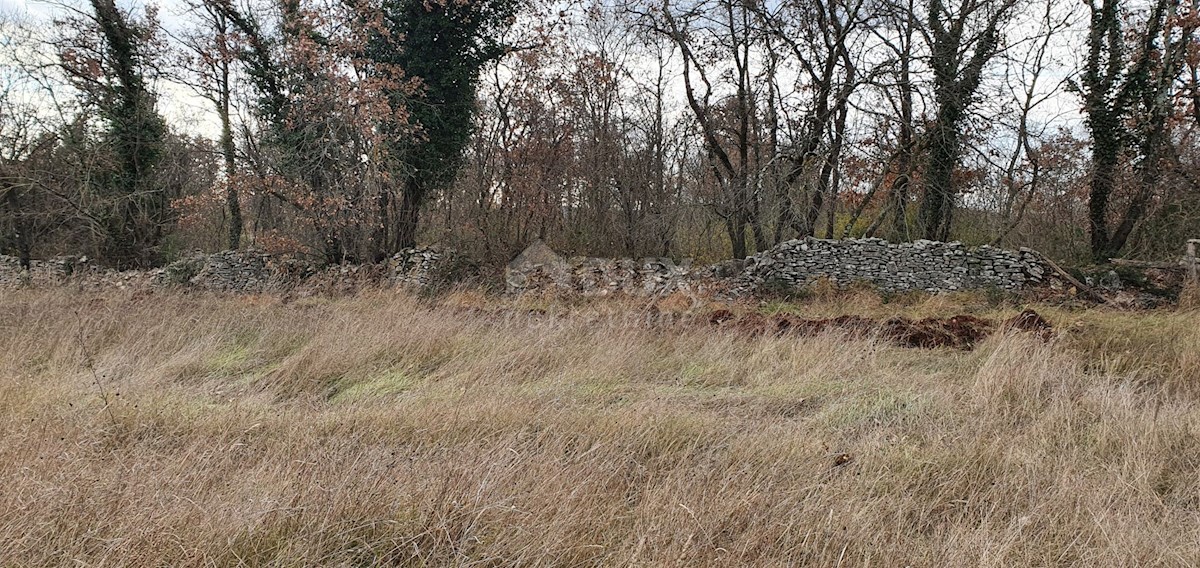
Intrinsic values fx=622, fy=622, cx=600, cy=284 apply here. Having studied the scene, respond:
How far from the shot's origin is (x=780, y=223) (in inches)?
592

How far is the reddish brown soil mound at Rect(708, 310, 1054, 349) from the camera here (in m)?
6.57

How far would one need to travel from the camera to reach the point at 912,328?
A: 6.91 metres

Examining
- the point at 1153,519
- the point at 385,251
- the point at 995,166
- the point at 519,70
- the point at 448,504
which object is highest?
the point at 519,70

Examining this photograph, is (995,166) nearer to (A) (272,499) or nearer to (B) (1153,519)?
(B) (1153,519)

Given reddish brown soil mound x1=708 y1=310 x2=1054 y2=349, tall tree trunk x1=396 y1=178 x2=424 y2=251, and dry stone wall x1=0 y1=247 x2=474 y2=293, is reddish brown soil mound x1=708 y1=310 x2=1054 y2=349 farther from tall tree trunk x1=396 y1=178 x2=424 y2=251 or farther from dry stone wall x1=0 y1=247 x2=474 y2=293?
tall tree trunk x1=396 y1=178 x2=424 y2=251

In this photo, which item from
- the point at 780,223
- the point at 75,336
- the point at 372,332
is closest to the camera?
the point at 75,336

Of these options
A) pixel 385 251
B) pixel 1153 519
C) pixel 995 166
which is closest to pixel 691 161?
pixel 995 166

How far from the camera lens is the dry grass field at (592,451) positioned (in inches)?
94.8

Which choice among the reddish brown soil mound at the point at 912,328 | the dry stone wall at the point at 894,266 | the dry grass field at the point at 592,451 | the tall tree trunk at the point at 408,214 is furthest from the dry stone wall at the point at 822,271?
the dry grass field at the point at 592,451

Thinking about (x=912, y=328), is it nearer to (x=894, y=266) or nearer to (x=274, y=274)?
A: (x=894, y=266)

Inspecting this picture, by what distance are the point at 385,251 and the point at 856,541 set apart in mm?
14457

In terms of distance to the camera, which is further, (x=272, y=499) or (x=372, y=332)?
(x=372, y=332)

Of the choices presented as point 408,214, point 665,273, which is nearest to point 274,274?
point 408,214

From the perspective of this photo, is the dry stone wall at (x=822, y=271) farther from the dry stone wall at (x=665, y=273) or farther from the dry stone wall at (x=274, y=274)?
the dry stone wall at (x=274, y=274)
